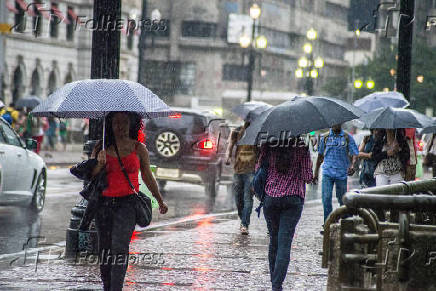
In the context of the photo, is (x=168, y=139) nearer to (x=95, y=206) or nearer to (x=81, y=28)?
(x=95, y=206)

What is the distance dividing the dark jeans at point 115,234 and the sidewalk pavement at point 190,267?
142cm

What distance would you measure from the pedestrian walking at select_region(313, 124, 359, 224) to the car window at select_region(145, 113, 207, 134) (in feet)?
24.8

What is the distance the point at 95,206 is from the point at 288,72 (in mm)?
89417

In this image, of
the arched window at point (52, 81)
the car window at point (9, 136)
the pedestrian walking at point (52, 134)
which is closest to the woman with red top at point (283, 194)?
the car window at point (9, 136)

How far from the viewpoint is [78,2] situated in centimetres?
5831

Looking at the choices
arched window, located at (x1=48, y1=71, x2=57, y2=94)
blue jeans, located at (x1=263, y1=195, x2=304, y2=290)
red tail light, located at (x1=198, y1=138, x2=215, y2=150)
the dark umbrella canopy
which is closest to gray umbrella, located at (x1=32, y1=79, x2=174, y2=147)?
blue jeans, located at (x1=263, y1=195, x2=304, y2=290)

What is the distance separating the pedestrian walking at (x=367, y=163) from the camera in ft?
48.1

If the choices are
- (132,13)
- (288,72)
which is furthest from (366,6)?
(288,72)

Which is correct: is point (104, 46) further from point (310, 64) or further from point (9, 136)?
point (310, 64)

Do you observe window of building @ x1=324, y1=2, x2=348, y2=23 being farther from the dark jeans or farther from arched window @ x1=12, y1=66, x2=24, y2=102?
the dark jeans

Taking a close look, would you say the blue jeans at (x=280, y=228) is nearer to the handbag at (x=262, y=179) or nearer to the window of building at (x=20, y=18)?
the handbag at (x=262, y=179)

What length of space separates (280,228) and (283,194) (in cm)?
32

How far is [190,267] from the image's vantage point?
37.2 ft

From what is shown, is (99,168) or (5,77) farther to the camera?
A: (5,77)
